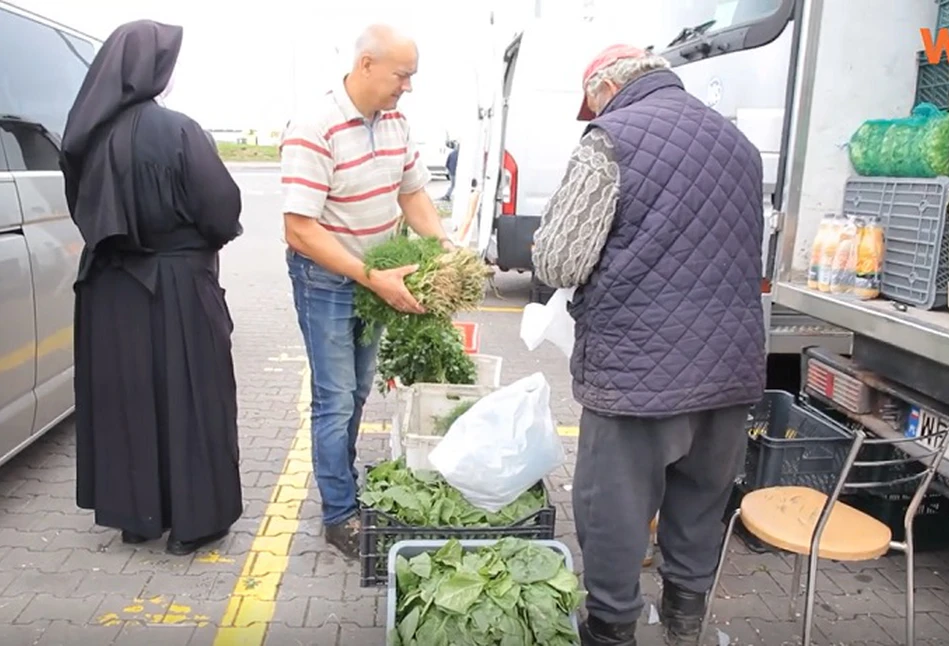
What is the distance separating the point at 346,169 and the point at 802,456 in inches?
85.7

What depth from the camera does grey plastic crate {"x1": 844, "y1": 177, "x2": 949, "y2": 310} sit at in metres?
2.78

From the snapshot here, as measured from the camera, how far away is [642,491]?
257cm

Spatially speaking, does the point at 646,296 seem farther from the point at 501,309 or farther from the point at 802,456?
the point at 501,309

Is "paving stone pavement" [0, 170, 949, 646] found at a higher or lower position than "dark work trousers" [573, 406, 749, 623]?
lower

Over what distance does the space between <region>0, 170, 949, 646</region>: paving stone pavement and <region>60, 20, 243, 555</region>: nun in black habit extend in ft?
0.65

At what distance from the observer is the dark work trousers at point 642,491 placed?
8.23ft

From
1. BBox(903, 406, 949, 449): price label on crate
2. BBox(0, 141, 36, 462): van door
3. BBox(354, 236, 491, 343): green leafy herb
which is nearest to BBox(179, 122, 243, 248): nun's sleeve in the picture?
BBox(354, 236, 491, 343): green leafy herb

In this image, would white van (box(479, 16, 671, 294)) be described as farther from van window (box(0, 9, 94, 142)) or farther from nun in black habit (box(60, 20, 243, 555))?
nun in black habit (box(60, 20, 243, 555))

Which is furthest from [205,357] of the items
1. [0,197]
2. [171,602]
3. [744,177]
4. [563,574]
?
[744,177]

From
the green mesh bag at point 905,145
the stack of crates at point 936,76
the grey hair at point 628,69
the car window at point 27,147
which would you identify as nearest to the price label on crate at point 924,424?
the green mesh bag at point 905,145

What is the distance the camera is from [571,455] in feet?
15.4

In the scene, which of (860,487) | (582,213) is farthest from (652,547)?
(582,213)

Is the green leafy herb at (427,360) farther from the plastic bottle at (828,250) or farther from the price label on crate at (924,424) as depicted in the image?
the price label on crate at (924,424)

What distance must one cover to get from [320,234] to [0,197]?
A: 1.49 m
